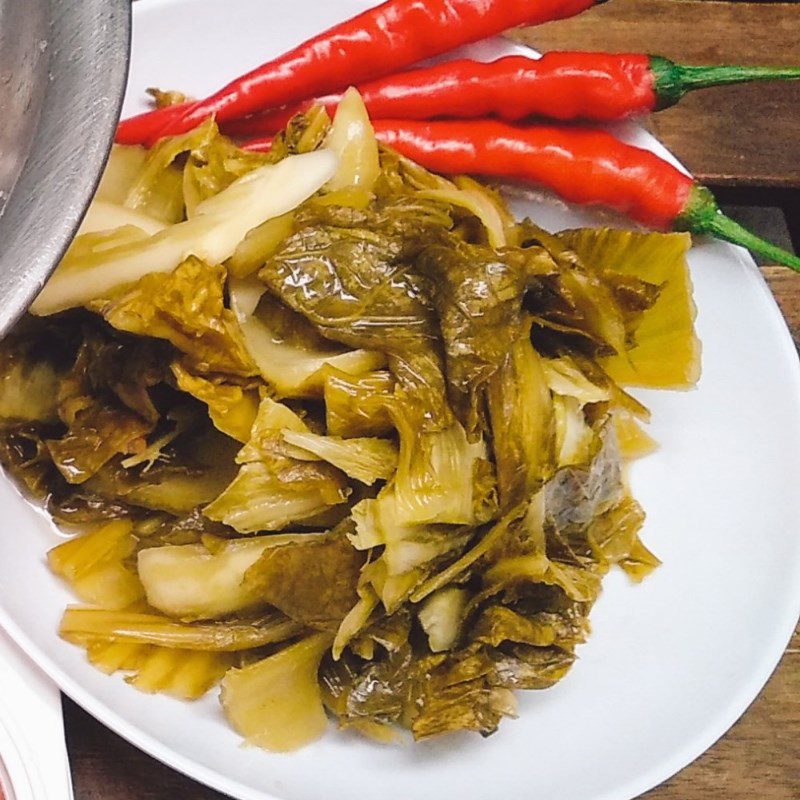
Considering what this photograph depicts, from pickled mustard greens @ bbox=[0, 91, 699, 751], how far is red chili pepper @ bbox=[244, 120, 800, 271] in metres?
0.18

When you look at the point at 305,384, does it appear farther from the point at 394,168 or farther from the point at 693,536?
the point at 693,536

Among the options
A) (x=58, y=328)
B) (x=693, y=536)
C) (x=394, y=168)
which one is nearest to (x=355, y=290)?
(x=394, y=168)

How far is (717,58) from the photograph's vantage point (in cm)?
185

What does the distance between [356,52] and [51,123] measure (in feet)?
2.23

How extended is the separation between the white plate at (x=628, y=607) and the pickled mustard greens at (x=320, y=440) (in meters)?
0.05

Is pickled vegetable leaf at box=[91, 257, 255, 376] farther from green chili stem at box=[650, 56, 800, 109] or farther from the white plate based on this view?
green chili stem at box=[650, 56, 800, 109]

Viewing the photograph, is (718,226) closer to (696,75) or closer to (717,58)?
(696,75)

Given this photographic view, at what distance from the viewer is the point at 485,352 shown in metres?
1.16

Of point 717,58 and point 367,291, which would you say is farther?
point 717,58

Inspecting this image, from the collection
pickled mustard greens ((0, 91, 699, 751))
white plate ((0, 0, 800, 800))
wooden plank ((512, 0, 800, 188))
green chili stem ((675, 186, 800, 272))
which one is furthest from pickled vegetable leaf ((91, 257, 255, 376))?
wooden plank ((512, 0, 800, 188))

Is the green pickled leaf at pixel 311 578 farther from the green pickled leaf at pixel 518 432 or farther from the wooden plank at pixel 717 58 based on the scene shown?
the wooden plank at pixel 717 58

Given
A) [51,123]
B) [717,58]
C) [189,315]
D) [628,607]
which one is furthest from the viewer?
[717,58]

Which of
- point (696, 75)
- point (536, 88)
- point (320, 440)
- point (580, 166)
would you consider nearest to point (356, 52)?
point (536, 88)

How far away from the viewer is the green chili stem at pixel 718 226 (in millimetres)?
1479
